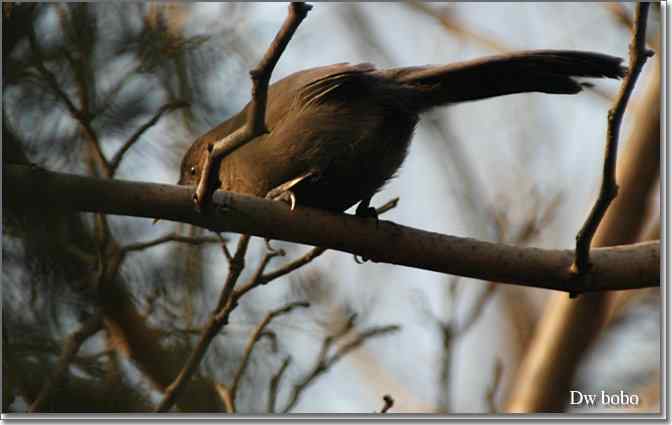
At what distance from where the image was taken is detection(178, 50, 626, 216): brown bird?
339 centimetres

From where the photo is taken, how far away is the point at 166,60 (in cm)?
315

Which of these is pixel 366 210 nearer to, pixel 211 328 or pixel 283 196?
pixel 283 196

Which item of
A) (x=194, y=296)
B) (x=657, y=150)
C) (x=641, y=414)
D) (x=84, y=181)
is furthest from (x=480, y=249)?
(x=657, y=150)

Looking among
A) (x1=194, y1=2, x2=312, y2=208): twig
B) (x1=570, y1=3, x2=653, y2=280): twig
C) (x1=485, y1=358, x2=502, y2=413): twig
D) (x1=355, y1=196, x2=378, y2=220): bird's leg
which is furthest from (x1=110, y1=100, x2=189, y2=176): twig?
(x1=485, y1=358, x2=502, y2=413): twig

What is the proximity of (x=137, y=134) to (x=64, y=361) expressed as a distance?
0.72 meters

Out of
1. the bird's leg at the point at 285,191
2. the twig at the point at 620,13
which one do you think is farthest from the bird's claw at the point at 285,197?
the twig at the point at 620,13

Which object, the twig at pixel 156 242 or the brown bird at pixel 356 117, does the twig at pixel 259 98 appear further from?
the brown bird at pixel 356 117

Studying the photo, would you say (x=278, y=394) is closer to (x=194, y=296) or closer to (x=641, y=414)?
(x=194, y=296)

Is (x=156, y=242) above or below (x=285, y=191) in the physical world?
below

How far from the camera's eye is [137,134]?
2.85 metres

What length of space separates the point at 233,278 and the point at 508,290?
495 cm

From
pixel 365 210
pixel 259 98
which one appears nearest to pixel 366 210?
pixel 365 210

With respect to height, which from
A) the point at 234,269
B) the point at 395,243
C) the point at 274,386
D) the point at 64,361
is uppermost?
the point at 395,243

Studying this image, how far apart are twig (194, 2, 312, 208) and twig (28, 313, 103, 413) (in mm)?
515
